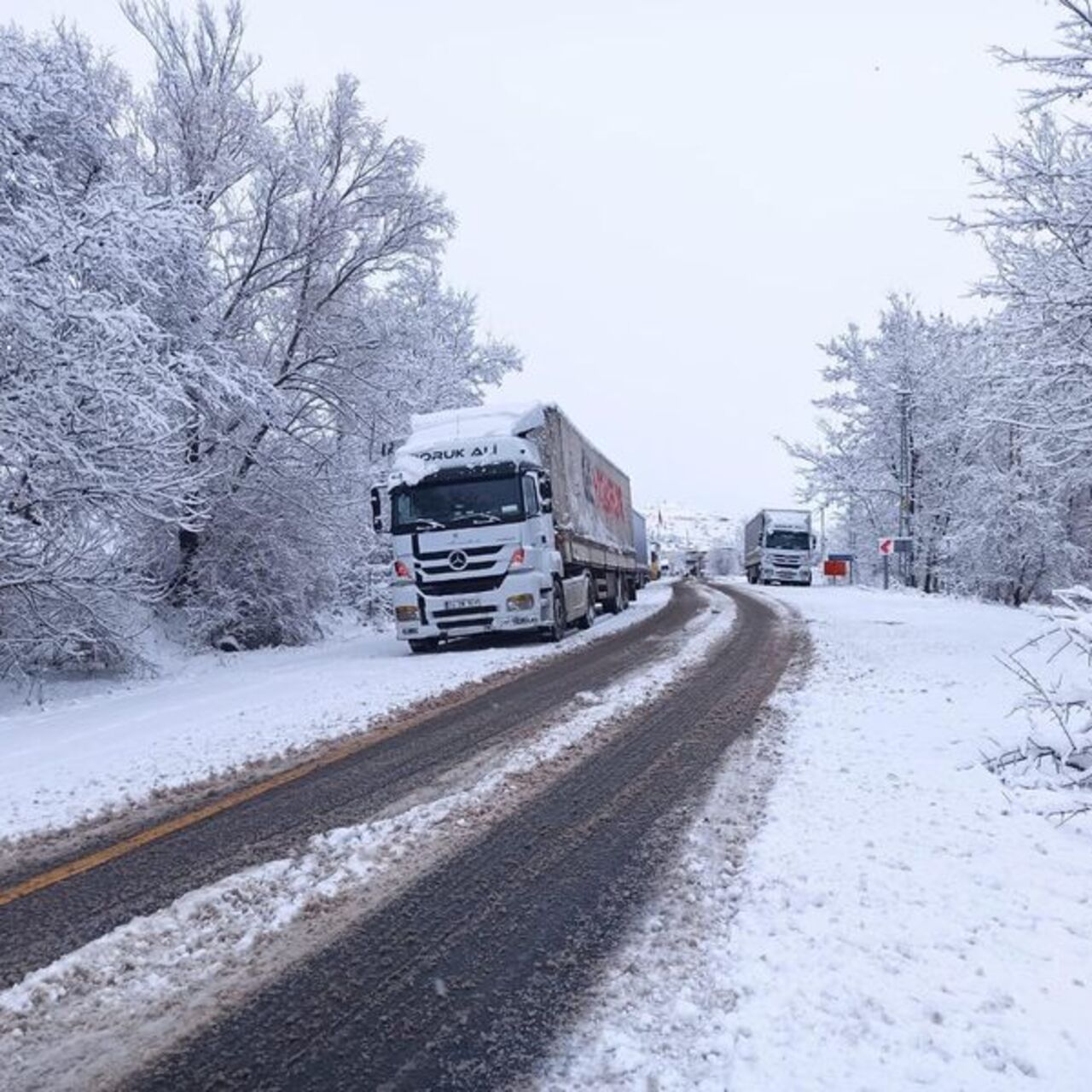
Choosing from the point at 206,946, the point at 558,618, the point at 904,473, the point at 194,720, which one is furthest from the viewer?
the point at 904,473

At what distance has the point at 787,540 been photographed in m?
43.5

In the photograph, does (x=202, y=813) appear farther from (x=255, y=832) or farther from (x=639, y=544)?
(x=639, y=544)

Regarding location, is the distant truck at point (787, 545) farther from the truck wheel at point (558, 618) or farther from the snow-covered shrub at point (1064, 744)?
the snow-covered shrub at point (1064, 744)

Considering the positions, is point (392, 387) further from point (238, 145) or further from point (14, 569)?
point (14, 569)

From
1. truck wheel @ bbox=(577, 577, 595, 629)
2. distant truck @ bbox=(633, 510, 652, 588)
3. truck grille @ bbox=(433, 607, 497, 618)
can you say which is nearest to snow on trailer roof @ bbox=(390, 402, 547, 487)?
truck grille @ bbox=(433, 607, 497, 618)

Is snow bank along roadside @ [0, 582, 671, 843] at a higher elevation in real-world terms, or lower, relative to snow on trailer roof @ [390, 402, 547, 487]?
lower

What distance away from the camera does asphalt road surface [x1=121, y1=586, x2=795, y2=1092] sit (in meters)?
2.43

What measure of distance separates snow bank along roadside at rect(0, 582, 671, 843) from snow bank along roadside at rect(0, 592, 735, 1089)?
187cm

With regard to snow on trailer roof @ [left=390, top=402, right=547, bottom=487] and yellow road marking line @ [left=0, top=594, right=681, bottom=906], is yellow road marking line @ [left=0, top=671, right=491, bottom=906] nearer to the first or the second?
yellow road marking line @ [left=0, top=594, right=681, bottom=906]

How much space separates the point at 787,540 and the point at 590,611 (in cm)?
2742

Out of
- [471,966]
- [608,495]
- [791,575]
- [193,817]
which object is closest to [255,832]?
[193,817]

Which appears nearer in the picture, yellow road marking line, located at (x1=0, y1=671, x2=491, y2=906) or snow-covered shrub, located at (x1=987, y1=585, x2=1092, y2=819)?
yellow road marking line, located at (x1=0, y1=671, x2=491, y2=906)

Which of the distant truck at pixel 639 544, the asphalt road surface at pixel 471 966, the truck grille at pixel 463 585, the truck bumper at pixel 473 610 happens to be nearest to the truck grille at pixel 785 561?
the distant truck at pixel 639 544

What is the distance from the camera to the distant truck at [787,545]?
43250 millimetres
